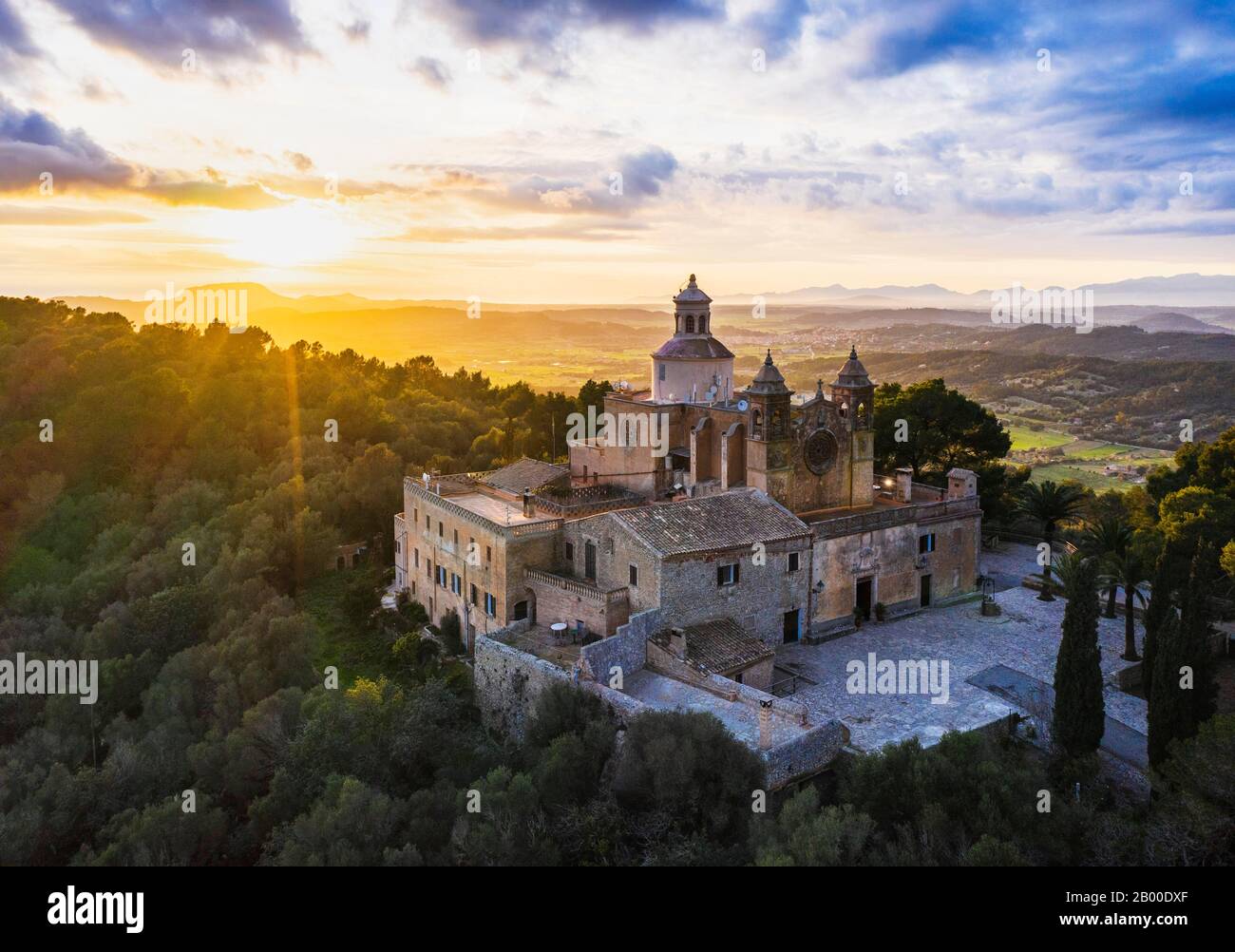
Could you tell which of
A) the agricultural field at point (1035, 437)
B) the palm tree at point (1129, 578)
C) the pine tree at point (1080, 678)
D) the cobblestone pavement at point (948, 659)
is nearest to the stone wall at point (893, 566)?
the cobblestone pavement at point (948, 659)

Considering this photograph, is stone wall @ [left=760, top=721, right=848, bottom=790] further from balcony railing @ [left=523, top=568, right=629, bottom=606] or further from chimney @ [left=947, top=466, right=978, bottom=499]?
chimney @ [left=947, top=466, right=978, bottom=499]

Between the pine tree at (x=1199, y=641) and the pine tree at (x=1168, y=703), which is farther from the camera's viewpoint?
the pine tree at (x=1199, y=641)

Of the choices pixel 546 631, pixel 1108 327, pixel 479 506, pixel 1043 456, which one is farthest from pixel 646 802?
pixel 1108 327

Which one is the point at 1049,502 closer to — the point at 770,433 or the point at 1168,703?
the point at 770,433

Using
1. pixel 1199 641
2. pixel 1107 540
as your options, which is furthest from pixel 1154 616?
pixel 1107 540

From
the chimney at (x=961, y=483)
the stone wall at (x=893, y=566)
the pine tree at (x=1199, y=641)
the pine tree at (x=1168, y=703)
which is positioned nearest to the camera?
the pine tree at (x=1168, y=703)

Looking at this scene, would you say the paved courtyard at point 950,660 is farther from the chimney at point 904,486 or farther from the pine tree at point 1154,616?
the chimney at point 904,486
